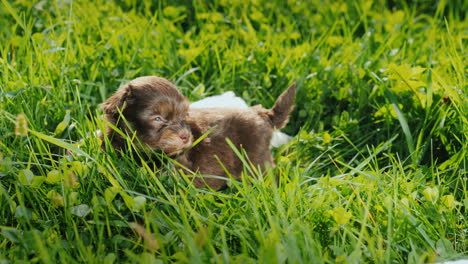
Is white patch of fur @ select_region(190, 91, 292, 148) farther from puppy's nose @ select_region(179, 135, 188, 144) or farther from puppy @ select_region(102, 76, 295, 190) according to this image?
puppy's nose @ select_region(179, 135, 188, 144)

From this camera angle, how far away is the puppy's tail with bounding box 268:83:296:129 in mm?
3381

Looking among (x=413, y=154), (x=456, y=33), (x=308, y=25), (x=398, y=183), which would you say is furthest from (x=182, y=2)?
(x=398, y=183)

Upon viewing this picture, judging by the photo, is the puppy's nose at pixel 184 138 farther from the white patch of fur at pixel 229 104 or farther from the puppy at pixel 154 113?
the white patch of fur at pixel 229 104

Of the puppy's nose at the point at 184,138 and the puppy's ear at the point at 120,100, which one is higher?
the puppy's ear at the point at 120,100

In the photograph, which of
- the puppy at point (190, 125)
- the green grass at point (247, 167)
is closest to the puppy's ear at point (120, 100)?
the puppy at point (190, 125)

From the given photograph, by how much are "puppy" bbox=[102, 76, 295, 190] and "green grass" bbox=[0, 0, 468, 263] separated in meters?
0.17

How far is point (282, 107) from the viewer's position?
3416mm

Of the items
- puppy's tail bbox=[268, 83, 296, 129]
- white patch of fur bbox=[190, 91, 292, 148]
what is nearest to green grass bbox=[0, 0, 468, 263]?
white patch of fur bbox=[190, 91, 292, 148]

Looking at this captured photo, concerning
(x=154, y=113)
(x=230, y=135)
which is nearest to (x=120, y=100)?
(x=154, y=113)

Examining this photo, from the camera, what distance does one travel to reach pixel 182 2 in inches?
222

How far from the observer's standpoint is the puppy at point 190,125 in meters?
2.81

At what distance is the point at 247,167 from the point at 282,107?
953 millimetres

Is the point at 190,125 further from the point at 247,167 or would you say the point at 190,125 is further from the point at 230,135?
the point at 247,167

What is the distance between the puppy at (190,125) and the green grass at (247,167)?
0.17 m
